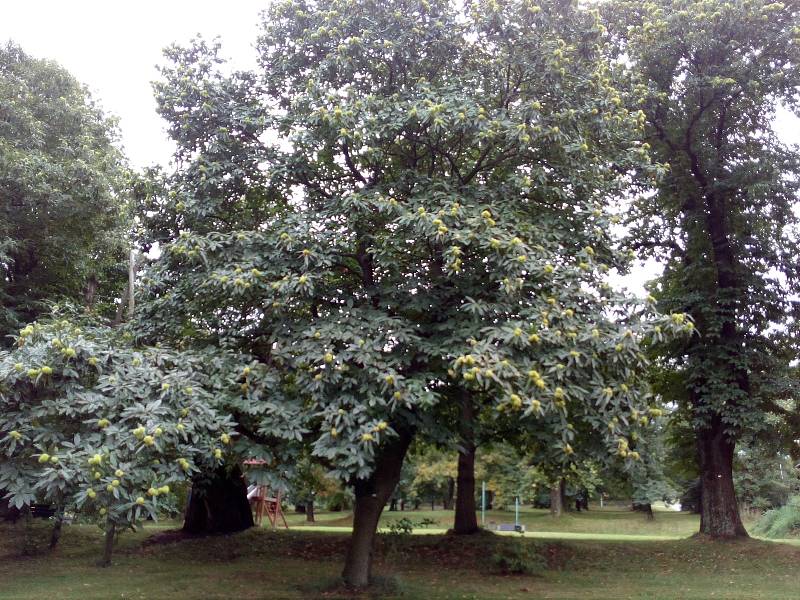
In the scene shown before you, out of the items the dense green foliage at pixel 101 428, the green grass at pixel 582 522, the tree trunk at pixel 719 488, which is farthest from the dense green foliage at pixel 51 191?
the green grass at pixel 582 522

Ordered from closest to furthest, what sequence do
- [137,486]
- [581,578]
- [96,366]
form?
[137,486], [96,366], [581,578]

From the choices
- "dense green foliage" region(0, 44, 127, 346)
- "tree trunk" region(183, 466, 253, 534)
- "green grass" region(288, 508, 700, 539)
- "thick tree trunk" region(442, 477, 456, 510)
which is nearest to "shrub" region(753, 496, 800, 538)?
"green grass" region(288, 508, 700, 539)

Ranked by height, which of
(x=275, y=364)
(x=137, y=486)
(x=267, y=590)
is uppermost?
(x=275, y=364)

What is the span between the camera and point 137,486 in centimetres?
625

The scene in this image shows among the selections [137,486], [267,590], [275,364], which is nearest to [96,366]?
[137,486]

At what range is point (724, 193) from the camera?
15.6 m

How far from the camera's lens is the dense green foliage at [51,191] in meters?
14.6

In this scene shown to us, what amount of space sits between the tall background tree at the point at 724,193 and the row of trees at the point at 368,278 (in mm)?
4409

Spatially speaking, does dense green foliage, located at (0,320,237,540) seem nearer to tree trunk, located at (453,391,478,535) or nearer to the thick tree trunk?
tree trunk, located at (453,391,478,535)

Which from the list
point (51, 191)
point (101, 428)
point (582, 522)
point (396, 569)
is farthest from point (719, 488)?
point (582, 522)

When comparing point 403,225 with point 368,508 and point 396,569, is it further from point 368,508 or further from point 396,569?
point 396,569

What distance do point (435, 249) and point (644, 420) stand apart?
123 inches

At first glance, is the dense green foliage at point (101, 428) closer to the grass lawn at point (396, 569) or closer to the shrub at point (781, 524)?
the grass lawn at point (396, 569)

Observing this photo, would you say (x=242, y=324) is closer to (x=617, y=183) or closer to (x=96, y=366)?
(x=96, y=366)
